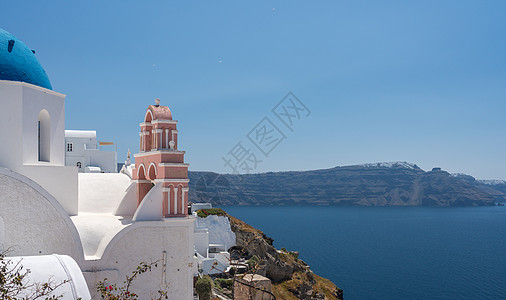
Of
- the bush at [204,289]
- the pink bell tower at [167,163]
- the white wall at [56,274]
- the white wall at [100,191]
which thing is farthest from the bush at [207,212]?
the white wall at [56,274]

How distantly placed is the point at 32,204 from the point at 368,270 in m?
56.8

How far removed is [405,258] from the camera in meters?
70.1

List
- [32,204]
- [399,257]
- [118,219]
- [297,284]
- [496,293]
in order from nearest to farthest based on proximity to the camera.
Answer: [32,204], [118,219], [297,284], [496,293], [399,257]

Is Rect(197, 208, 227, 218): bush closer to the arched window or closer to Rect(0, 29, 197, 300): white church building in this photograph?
Rect(0, 29, 197, 300): white church building

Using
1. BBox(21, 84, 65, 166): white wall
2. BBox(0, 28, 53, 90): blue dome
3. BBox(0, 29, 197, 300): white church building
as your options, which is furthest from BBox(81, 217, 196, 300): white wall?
BBox(0, 28, 53, 90): blue dome

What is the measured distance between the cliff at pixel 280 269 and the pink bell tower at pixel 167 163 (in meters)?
21.7

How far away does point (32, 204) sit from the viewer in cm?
1128

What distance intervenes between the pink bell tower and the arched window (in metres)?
3.13

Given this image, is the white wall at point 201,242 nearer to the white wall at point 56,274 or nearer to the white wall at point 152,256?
the white wall at point 152,256

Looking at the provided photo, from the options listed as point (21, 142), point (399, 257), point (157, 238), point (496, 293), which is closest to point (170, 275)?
point (157, 238)

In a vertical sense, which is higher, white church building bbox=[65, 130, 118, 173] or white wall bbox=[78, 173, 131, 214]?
white church building bbox=[65, 130, 118, 173]

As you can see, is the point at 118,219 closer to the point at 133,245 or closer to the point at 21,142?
the point at 133,245

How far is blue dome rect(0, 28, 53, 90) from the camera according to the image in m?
12.8

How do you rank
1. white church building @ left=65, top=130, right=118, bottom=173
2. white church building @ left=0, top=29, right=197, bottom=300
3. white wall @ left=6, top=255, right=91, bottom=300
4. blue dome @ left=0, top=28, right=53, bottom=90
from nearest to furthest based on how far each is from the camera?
white wall @ left=6, top=255, right=91, bottom=300
white church building @ left=0, top=29, right=197, bottom=300
blue dome @ left=0, top=28, right=53, bottom=90
white church building @ left=65, top=130, right=118, bottom=173
